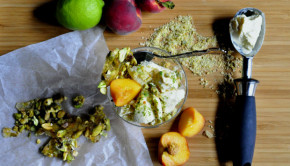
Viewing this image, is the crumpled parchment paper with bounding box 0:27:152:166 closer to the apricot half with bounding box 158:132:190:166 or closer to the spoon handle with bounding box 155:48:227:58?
the apricot half with bounding box 158:132:190:166

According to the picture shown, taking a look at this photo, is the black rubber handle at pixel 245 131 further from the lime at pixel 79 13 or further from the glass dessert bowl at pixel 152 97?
the lime at pixel 79 13

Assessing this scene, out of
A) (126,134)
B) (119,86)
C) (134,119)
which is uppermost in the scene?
(119,86)

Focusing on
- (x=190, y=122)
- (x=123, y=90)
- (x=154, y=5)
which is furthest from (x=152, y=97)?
(x=154, y=5)

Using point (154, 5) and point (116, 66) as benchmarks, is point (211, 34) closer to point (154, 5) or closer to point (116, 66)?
point (154, 5)

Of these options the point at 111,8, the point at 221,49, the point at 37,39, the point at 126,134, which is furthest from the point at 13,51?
the point at 221,49

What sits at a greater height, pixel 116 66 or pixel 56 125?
pixel 116 66

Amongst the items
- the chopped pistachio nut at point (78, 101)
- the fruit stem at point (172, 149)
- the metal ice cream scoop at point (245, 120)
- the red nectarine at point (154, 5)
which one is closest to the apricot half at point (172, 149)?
the fruit stem at point (172, 149)

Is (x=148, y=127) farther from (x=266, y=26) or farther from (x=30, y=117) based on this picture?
(x=266, y=26)
